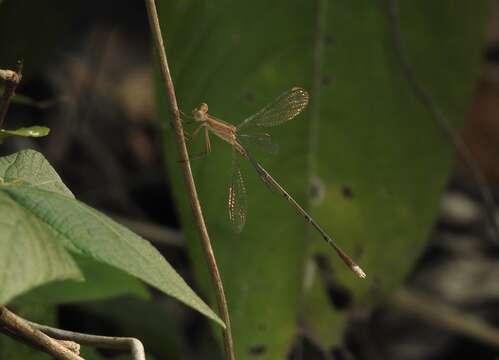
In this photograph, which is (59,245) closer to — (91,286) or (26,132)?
(26,132)

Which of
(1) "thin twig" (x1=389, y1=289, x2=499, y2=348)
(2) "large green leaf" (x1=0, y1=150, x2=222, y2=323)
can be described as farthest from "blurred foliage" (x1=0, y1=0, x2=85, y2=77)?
(2) "large green leaf" (x1=0, y1=150, x2=222, y2=323)

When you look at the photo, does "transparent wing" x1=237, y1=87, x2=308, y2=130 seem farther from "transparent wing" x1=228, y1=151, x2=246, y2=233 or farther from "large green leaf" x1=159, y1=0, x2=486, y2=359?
"large green leaf" x1=159, y1=0, x2=486, y2=359

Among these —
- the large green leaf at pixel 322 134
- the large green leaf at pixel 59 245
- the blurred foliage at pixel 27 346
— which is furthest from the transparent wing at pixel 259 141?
the large green leaf at pixel 59 245

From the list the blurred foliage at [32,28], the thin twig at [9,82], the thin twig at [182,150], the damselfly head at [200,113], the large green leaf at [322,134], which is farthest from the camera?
the blurred foliage at [32,28]

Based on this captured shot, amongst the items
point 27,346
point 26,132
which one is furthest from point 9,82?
point 27,346

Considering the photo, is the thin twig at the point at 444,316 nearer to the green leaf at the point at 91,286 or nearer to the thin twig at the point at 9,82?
the green leaf at the point at 91,286
